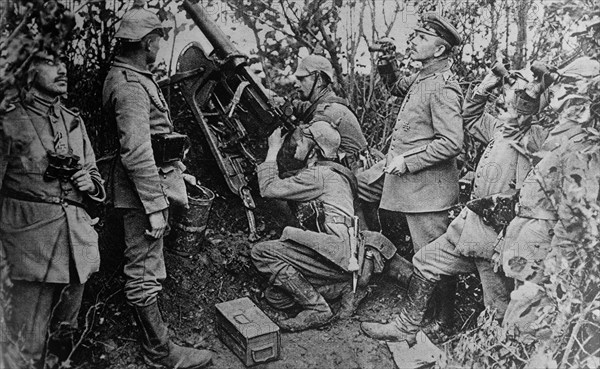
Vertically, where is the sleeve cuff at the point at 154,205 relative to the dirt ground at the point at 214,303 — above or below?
above

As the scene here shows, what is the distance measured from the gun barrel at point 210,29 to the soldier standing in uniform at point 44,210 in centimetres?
125

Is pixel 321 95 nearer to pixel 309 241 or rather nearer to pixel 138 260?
pixel 309 241

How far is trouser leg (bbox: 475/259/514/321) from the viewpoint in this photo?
466 centimetres

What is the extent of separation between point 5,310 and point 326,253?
232 cm

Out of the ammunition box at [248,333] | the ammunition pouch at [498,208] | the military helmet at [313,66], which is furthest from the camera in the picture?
the military helmet at [313,66]

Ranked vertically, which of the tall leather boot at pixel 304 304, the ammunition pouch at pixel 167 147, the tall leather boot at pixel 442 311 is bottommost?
the tall leather boot at pixel 442 311

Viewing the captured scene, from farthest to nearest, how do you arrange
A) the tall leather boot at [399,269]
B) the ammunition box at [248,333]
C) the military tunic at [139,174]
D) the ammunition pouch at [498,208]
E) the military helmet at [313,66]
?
the military helmet at [313,66] < the tall leather boot at [399,269] < the ammunition pouch at [498,208] < the ammunition box at [248,333] < the military tunic at [139,174]

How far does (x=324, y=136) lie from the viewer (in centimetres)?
505

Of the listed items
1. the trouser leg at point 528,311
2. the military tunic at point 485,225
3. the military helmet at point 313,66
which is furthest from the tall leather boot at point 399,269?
the military helmet at point 313,66

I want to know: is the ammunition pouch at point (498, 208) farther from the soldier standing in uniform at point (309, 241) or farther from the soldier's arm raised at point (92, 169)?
the soldier's arm raised at point (92, 169)

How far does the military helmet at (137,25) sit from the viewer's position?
13.6ft

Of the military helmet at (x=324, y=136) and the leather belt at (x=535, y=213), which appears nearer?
the leather belt at (x=535, y=213)

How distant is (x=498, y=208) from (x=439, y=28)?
4.94ft

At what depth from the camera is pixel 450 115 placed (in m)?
4.89
